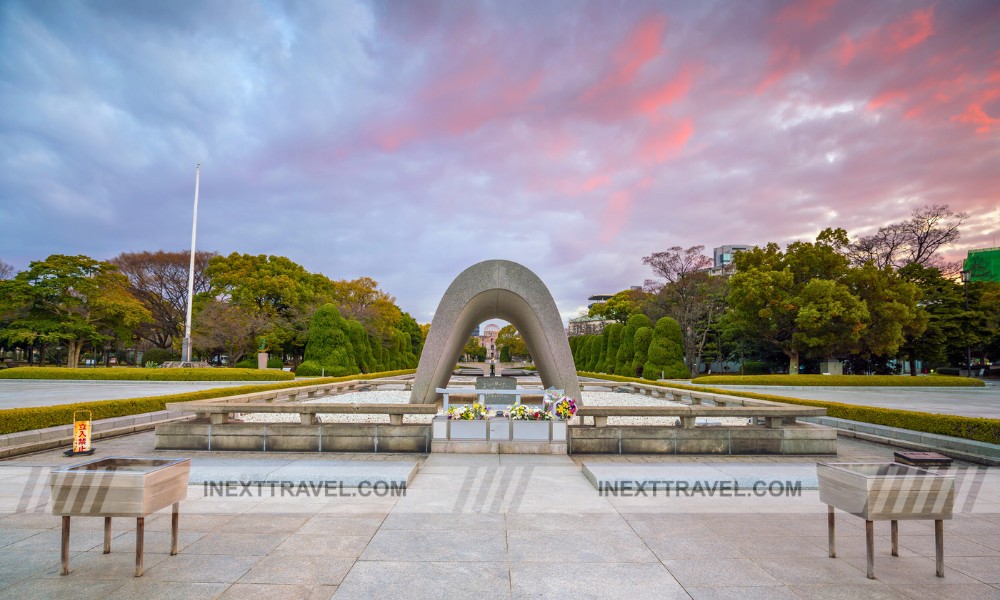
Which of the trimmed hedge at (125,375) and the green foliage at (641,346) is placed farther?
the green foliage at (641,346)

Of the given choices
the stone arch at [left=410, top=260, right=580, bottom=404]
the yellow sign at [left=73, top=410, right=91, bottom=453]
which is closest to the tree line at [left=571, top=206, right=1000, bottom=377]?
the stone arch at [left=410, top=260, right=580, bottom=404]

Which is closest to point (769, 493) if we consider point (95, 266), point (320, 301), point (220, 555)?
point (220, 555)

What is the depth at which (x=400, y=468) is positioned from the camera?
719 cm

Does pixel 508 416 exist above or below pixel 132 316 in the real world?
below

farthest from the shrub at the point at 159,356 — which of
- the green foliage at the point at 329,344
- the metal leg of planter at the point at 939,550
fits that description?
the metal leg of planter at the point at 939,550

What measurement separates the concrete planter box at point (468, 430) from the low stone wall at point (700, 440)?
156 cm

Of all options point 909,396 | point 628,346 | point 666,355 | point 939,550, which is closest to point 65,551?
point 939,550

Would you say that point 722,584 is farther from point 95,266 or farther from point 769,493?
point 95,266

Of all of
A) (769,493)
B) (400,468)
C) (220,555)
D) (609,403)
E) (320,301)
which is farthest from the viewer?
(320,301)

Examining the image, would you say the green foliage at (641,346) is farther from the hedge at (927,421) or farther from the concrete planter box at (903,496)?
the concrete planter box at (903,496)

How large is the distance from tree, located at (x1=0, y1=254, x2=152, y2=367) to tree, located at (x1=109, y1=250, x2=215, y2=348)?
8.68 m

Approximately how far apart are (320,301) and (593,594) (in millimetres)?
41424

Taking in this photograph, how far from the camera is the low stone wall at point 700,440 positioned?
9.25 m

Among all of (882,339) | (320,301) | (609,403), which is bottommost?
(609,403)
